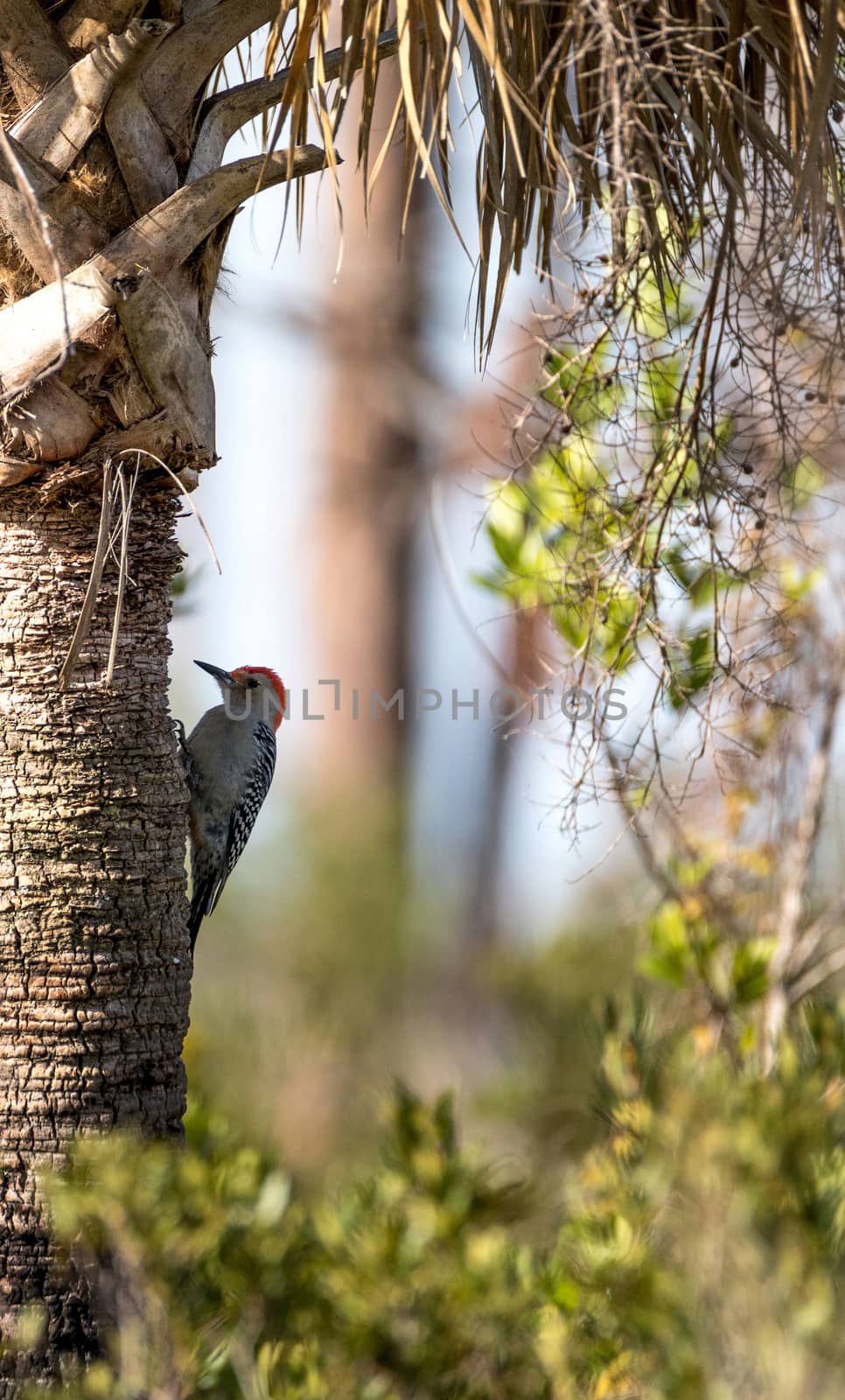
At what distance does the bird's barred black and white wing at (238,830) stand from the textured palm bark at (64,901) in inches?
95.6

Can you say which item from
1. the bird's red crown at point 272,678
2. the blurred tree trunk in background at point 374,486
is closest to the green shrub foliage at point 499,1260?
the bird's red crown at point 272,678

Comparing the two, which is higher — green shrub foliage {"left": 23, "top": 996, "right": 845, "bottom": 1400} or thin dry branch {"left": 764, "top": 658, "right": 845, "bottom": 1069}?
thin dry branch {"left": 764, "top": 658, "right": 845, "bottom": 1069}

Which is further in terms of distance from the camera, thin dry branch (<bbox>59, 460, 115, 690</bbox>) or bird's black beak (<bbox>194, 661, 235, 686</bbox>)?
bird's black beak (<bbox>194, 661, 235, 686</bbox>)

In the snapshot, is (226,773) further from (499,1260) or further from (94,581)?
(94,581)

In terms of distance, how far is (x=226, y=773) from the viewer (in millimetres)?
6695

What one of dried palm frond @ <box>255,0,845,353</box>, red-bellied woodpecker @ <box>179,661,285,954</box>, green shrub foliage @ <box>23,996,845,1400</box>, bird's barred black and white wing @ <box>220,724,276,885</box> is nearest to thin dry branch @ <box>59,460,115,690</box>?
dried palm frond @ <box>255,0,845,353</box>

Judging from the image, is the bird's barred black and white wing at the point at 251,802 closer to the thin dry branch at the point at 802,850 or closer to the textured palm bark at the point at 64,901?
the thin dry branch at the point at 802,850

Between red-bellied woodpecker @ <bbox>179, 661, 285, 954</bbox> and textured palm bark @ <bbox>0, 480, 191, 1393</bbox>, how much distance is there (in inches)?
93.6

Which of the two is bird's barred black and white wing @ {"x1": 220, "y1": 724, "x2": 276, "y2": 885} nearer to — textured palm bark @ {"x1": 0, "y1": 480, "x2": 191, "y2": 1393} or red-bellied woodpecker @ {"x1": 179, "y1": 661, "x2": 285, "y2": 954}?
red-bellied woodpecker @ {"x1": 179, "y1": 661, "x2": 285, "y2": 954}

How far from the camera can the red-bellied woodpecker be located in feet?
21.2

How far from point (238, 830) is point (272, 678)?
1.03 metres

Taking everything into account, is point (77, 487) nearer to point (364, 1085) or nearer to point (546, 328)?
point (546, 328)

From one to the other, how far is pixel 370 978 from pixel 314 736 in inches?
131

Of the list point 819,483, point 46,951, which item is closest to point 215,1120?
point 46,951
